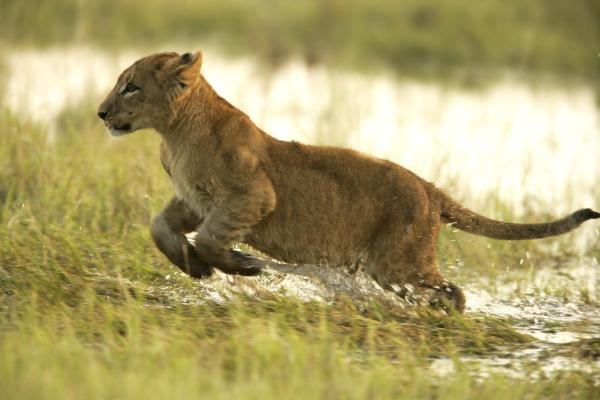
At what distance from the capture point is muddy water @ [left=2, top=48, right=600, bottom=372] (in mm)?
5840

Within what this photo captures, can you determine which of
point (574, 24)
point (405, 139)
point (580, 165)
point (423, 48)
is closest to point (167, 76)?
point (405, 139)

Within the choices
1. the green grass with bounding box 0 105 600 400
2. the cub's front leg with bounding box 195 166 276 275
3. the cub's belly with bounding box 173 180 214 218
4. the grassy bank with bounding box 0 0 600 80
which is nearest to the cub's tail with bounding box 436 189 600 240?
the green grass with bounding box 0 105 600 400

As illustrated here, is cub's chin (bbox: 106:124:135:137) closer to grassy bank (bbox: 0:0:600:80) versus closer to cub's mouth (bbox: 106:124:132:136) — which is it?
cub's mouth (bbox: 106:124:132:136)

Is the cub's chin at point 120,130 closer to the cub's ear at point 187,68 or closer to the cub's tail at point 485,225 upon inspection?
the cub's ear at point 187,68

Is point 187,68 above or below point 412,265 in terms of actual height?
above

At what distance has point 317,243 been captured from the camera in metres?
5.52

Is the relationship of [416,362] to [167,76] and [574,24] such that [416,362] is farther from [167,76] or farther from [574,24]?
[574,24]

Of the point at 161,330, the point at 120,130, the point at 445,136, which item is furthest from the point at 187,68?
the point at 445,136

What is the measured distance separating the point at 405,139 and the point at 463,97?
339 centimetres

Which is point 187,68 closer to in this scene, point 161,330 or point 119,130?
point 119,130

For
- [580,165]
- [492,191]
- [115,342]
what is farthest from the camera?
[580,165]

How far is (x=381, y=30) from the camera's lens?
16531 millimetres

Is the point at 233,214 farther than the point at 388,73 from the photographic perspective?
No

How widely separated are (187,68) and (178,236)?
0.85 m
